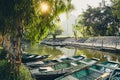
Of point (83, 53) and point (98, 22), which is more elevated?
point (98, 22)

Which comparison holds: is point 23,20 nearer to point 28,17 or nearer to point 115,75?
point 28,17

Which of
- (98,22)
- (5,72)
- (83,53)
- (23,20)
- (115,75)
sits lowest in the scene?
(83,53)

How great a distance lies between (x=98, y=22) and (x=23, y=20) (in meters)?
46.1

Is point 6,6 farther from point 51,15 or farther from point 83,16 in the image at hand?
point 83,16

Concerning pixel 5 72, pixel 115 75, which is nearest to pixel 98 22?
pixel 115 75

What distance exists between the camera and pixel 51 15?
33.4ft

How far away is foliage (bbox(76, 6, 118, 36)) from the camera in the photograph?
52309 millimetres

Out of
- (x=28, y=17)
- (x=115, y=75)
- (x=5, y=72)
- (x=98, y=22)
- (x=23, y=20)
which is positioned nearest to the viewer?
(x=28, y=17)

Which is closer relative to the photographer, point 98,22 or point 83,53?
point 83,53

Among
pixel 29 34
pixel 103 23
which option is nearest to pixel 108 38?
pixel 103 23

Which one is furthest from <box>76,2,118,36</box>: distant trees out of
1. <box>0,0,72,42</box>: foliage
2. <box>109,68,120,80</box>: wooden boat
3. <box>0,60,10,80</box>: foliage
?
<box>0,60,10,80</box>: foliage

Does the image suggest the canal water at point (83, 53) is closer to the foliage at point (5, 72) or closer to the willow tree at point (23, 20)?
the willow tree at point (23, 20)

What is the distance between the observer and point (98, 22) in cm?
5391

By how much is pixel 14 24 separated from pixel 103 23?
151ft
